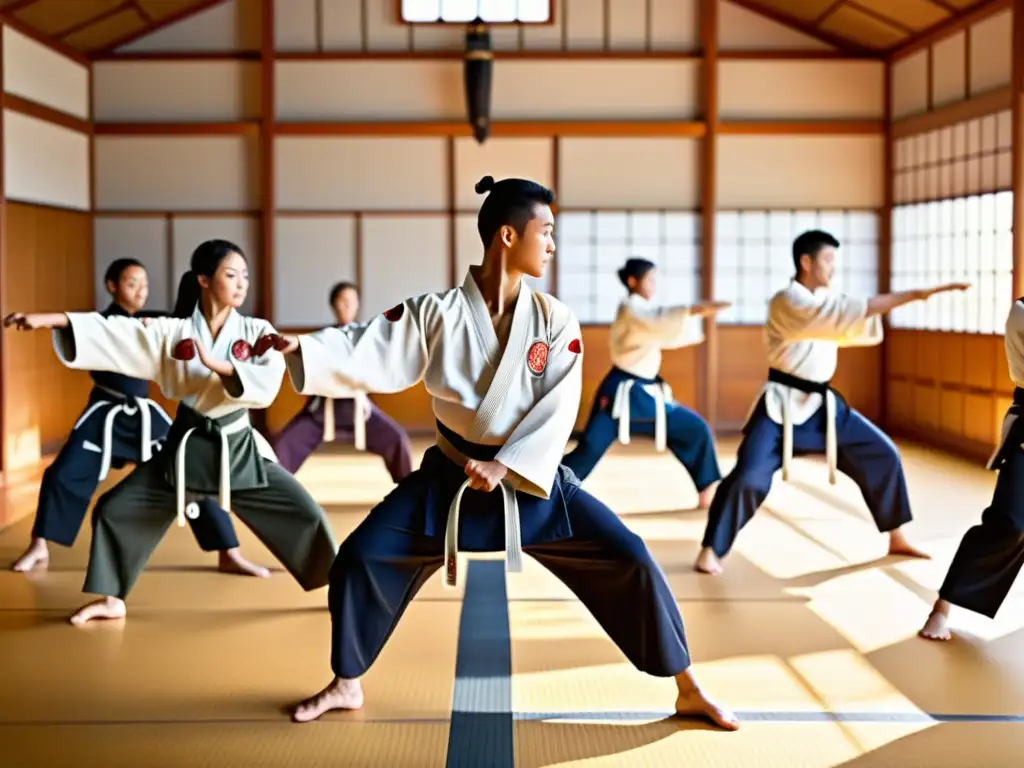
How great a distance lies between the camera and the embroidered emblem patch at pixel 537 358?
284 cm

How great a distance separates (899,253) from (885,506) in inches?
198

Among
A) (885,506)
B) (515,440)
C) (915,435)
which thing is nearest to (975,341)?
(915,435)

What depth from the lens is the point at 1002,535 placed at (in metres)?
3.45

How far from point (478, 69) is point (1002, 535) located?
20.0 ft

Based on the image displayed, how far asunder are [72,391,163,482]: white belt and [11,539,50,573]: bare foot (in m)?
0.32

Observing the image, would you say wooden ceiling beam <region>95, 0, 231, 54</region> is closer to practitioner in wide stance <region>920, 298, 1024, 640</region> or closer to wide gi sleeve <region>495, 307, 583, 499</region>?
wide gi sleeve <region>495, 307, 583, 499</region>

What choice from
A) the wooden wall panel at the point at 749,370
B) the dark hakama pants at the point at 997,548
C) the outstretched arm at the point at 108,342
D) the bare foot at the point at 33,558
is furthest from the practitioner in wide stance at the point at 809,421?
the wooden wall panel at the point at 749,370

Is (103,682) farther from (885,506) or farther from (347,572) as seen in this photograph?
(885,506)

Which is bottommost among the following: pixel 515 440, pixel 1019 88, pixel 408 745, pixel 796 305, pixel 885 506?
pixel 408 745

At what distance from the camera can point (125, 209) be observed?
30.2ft

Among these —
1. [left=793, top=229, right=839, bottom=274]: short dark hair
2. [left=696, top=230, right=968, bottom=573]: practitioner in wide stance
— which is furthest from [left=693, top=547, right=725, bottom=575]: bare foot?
[left=793, top=229, right=839, bottom=274]: short dark hair

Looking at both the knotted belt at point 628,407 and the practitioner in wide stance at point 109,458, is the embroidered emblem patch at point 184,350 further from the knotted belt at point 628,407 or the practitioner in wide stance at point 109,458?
the knotted belt at point 628,407

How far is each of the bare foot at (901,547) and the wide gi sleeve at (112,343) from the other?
2.82 metres

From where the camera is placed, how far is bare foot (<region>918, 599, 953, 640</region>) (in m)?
3.60
